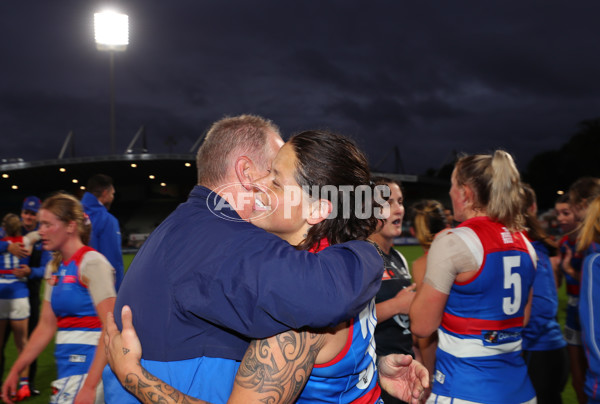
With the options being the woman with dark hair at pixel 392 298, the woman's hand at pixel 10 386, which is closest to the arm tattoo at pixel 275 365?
the woman with dark hair at pixel 392 298

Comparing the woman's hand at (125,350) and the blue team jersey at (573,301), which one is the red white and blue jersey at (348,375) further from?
the blue team jersey at (573,301)

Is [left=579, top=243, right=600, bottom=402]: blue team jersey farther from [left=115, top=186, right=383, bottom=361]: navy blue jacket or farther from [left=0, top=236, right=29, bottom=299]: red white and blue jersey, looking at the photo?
[left=0, top=236, right=29, bottom=299]: red white and blue jersey

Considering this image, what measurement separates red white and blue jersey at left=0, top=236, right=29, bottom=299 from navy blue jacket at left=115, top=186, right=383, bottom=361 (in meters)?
5.43

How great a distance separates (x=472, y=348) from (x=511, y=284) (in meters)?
0.41

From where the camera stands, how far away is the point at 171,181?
4175cm

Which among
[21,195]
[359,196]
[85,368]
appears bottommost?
A: [21,195]

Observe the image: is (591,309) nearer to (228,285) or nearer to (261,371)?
(261,371)

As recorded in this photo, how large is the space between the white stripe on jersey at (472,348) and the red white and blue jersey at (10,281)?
541cm

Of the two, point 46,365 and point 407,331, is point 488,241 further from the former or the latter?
point 46,365

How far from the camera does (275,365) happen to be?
1.26 m

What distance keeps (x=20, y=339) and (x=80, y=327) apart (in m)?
3.63

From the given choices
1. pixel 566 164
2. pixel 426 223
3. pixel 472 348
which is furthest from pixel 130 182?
pixel 566 164

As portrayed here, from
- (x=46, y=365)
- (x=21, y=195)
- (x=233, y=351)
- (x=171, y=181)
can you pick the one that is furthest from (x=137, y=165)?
(x=233, y=351)

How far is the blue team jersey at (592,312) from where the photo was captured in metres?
2.22
